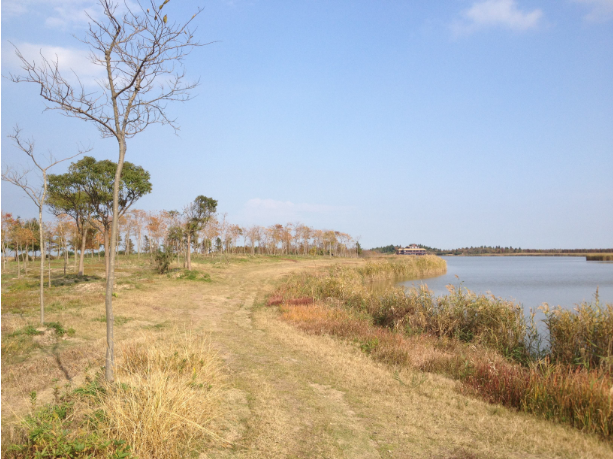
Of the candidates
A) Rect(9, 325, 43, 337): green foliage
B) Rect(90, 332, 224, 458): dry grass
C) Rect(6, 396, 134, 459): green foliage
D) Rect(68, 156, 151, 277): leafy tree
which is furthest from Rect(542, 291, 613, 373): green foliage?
Rect(68, 156, 151, 277): leafy tree

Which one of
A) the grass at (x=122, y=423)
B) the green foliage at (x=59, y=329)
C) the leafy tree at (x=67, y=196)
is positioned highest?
the leafy tree at (x=67, y=196)

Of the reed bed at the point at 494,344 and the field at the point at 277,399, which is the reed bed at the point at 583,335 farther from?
the field at the point at 277,399

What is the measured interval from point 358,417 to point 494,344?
20.8ft

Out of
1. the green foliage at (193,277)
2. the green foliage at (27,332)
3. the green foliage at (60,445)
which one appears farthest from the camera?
the green foliage at (193,277)

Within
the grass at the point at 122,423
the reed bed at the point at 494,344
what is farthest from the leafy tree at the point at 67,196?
the grass at the point at 122,423

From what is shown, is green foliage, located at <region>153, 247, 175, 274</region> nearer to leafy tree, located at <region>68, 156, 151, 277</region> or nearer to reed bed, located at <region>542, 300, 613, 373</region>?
leafy tree, located at <region>68, 156, 151, 277</region>

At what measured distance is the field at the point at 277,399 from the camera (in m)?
4.44

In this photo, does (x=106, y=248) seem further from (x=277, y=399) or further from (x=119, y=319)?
(x=277, y=399)

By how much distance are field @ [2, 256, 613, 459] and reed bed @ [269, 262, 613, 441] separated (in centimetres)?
37

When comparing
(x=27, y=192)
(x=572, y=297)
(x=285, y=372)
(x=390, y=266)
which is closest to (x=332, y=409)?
(x=285, y=372)

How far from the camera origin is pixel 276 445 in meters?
4.51

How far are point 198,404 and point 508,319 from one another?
883cm

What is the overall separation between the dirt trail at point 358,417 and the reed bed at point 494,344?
1.54 ft

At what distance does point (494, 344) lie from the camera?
10000mm
